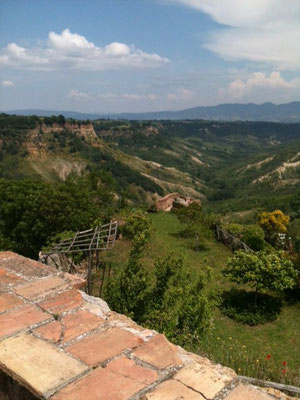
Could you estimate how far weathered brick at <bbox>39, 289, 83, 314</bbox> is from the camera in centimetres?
308

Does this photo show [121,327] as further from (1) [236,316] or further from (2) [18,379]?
(1) [236,316]

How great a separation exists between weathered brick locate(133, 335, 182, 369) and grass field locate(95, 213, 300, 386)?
2.79 metres

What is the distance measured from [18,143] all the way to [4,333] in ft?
330

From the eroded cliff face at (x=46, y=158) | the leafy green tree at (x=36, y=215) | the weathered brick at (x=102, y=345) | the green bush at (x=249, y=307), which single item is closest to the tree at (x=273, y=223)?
the green bush at (x=249, y=307)

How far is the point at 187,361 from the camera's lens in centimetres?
254

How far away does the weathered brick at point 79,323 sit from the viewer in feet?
9.02

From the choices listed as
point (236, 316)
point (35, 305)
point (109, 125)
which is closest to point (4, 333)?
point (35, 305)

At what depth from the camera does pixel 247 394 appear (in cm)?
216

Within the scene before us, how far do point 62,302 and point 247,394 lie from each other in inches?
68.6

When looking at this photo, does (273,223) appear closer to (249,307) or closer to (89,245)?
(249,307)

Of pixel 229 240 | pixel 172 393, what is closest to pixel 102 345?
pixel 172 393

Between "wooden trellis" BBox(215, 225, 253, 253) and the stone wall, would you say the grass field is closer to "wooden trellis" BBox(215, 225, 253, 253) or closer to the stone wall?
"wooden trellis" BBox(215, 225, 253, 253)

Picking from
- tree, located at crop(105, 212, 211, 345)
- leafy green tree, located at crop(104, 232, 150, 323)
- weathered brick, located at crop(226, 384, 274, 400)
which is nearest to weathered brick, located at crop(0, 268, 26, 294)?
weathered brick, located at crop(226, 384, 274, 400)

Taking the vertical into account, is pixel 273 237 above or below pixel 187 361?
below
